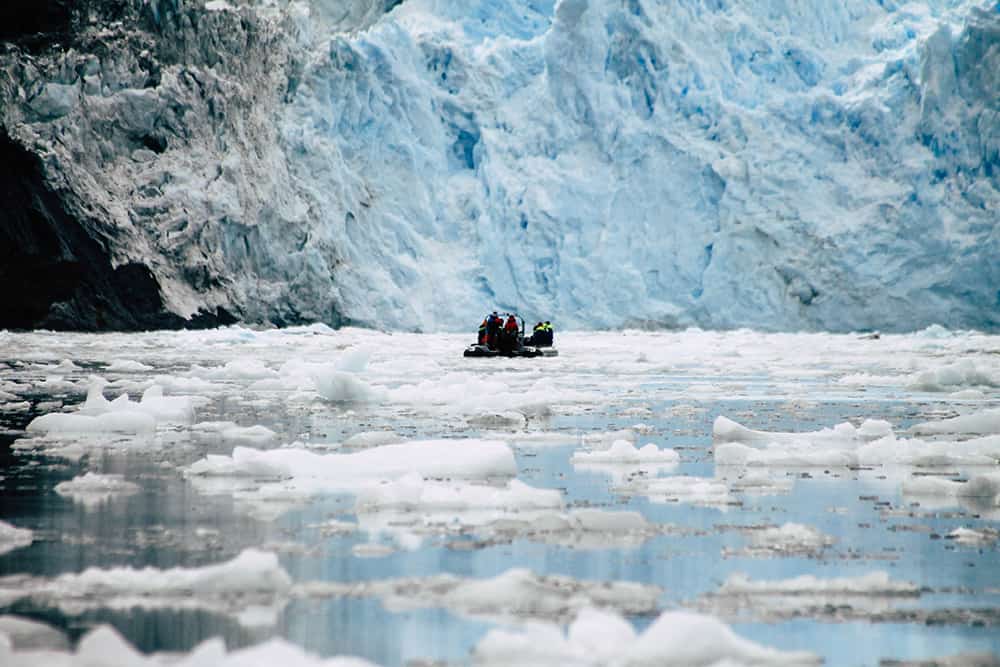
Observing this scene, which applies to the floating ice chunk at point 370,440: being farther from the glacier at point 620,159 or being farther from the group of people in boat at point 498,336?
the glacier at point 620,159

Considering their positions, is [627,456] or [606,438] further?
[606,438]

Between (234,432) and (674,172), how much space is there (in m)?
26.8

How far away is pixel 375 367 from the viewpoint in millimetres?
14188

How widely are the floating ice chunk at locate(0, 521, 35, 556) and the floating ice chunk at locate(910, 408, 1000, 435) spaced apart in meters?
5.10

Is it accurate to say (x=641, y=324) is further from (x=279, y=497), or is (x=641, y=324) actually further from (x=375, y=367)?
(x=279, y=497)

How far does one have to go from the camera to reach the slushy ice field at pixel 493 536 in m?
2.48

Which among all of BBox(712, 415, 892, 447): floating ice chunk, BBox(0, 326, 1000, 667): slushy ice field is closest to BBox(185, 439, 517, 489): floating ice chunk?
BBox(0, 326, 1000, 667): slushy ice field

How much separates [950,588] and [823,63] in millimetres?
32451

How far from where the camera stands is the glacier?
1142 inches

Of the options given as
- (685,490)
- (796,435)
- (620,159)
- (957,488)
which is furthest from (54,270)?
A: (957,488)

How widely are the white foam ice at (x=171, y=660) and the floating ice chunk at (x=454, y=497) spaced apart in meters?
1.95

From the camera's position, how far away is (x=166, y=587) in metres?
2.91

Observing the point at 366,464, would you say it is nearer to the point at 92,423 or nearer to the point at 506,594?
the point at 506,594

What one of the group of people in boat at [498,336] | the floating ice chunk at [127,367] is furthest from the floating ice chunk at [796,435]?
the group of people in boat at [498,336]
